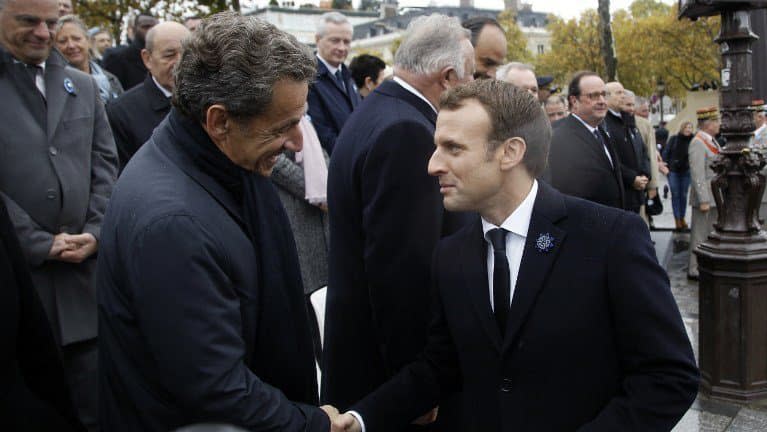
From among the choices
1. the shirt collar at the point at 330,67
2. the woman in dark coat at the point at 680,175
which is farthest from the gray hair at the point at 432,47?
the woman in dark coat at the point at 680,175

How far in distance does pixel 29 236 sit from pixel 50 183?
0.26m

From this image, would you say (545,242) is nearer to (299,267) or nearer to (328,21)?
(299,267)

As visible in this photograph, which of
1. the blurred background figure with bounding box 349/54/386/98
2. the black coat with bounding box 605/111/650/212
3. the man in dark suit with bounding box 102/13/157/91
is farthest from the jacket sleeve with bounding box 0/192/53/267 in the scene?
the black coat with bounding box 605/111/650/212

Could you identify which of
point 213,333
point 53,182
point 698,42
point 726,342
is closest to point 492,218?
point 213,333

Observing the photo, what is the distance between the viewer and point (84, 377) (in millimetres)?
3234

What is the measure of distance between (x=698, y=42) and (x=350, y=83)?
37069 mm

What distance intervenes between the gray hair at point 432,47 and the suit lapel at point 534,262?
1129 millimetres

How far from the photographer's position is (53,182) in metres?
3.17

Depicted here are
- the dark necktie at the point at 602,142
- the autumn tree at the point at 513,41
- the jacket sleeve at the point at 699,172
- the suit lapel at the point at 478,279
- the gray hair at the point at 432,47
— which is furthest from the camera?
the autumn tree at the point at 513,41

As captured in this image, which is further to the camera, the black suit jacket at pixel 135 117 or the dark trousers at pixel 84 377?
the black suit jacket at pixel 135 117

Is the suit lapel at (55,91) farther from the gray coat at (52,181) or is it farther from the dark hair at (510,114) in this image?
the dark hair at (510,114)

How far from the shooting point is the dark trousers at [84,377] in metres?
3.21

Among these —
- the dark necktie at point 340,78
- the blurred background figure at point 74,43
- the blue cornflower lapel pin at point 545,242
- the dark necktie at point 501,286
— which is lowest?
the dark necktie at point 501,286

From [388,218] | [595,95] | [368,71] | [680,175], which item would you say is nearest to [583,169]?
[595,95]
